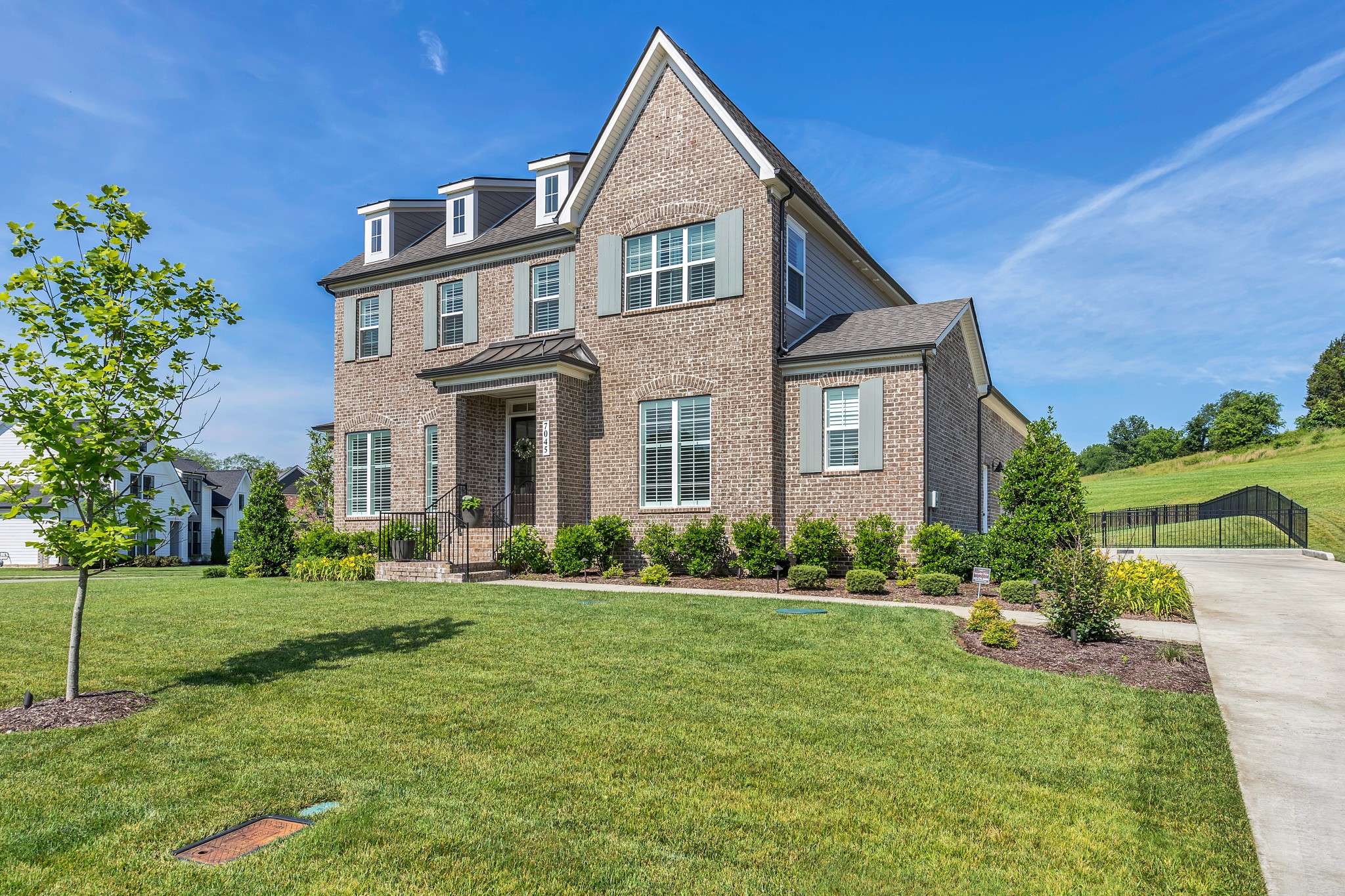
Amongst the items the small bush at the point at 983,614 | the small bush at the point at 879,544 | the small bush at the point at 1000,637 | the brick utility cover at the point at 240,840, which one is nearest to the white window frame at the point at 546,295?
the small bush at the point at 879,544

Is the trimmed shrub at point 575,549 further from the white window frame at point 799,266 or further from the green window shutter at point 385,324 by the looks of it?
the green window shutter at point 385,324

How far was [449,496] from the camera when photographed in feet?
58.3

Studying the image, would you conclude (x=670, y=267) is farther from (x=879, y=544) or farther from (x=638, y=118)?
(x=879, y=544)

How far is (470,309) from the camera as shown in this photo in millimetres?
19266

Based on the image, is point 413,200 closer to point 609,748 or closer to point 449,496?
point 449,496

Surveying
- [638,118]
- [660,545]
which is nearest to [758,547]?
[660,545]

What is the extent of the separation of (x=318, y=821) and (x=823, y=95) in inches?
529

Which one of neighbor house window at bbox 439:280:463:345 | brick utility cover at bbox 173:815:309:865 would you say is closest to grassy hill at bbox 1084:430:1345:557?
neighbor house window at bbox 439:280:463:345

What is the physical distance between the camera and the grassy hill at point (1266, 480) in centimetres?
3338

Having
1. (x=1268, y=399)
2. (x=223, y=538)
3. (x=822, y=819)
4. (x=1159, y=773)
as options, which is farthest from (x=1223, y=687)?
(x=1268, y=399)

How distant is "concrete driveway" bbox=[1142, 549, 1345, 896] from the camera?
3.65 metres

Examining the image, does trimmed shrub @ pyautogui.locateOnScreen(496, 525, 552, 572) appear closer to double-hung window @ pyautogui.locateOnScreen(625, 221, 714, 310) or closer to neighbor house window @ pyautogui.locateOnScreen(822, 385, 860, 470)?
double-hung window @ pyautogui.locateOnScreen(625, 221, 714, 310)

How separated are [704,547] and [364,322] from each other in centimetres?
1183

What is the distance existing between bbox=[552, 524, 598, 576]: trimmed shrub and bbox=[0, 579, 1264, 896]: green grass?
6.88 m
